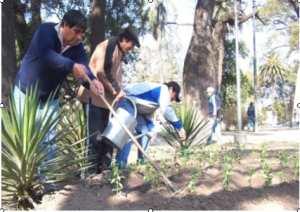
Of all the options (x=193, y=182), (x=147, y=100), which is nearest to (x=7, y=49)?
(x=147, y=100)

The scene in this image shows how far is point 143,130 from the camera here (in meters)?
6.82

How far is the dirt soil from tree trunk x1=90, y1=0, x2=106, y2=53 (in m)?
12.3

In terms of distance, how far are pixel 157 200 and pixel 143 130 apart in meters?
2.43

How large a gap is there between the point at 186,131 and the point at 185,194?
314 cm

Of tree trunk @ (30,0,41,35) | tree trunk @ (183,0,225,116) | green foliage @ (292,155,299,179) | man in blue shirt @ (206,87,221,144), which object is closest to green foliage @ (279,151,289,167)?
green foliage @ (292,155,299,179)

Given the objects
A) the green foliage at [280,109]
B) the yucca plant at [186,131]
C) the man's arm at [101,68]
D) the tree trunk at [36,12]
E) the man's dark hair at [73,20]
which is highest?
the tree trunk at [36,12]

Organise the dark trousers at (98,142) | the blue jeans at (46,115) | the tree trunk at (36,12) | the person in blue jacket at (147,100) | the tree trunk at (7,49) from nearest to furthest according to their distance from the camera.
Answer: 1. the blue jeans at (46,115)
2. the dark trousers at (98,142)
3. the person in blue jacket at (147,100)
4. the tree trunk at (7,49)
5. the tree trunk at (36,12)

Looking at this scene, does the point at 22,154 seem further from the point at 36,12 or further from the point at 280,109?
the point at 280,109

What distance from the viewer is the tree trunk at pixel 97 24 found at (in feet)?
56.7

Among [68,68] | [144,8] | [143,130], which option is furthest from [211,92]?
[144,8]

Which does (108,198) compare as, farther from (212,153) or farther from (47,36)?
(212,153)

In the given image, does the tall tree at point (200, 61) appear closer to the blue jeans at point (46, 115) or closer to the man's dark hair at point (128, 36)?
the man's dark hair at point (128, 36)

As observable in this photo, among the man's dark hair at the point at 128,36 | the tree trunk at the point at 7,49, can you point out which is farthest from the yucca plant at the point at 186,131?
the tree trunk at the point at 7,49

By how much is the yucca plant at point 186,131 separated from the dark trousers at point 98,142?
3.63 feet
